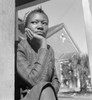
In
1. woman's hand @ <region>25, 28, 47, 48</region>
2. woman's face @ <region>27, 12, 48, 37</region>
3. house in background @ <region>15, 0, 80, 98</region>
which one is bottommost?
woman's hand @ <region>25, 28, 47, 48</region>

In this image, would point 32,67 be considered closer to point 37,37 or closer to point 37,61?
point 37,61

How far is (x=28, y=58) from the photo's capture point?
3.40ft

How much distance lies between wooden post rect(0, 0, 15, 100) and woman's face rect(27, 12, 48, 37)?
0.73ft

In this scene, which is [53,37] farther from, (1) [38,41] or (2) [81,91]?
(1) [38,41]

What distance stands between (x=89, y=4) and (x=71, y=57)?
17.7 meters

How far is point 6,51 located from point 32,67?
0.18 m

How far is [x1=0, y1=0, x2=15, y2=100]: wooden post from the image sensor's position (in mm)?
762

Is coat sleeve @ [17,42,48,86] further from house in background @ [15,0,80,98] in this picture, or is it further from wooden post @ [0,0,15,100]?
house in background @ [15,0,80,98]

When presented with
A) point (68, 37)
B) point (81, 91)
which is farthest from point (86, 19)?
point (68, 37)

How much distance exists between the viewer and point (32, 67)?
926mm

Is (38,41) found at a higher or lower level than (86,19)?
lower

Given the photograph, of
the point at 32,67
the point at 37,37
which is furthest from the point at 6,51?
the point at 37,37

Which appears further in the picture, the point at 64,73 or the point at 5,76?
the point at 64,73

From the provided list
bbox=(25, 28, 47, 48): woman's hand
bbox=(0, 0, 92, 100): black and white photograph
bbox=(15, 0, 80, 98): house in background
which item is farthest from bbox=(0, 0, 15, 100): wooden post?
bbox=(15, 0, 80, 98): house in background
